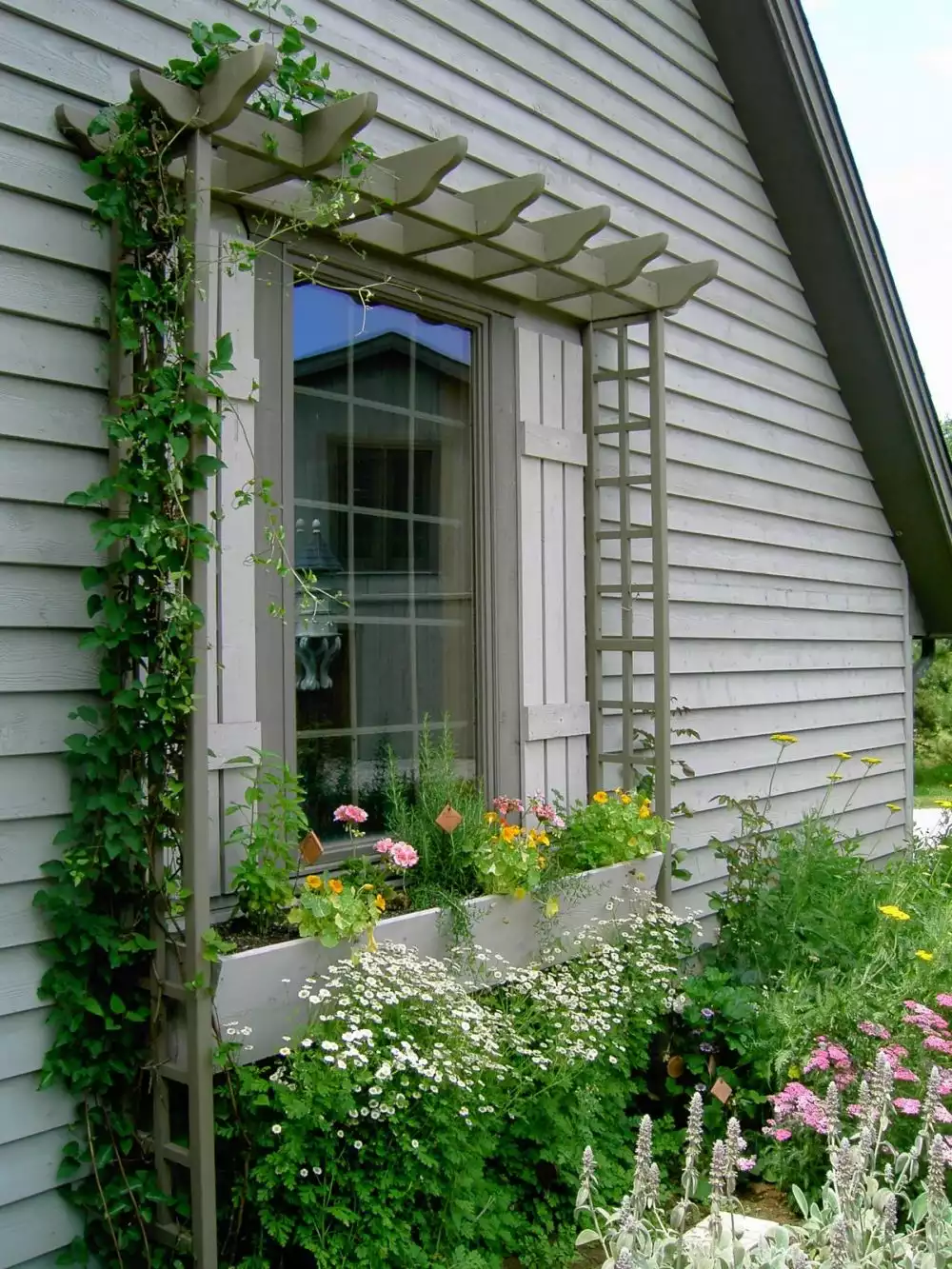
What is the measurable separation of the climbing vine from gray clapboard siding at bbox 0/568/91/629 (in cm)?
6

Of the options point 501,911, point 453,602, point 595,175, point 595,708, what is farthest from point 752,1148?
point 595,175

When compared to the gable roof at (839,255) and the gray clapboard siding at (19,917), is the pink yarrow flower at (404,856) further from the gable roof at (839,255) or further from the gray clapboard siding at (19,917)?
Result: the gable roof at (839,255)

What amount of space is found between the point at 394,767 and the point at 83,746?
3.87 ft

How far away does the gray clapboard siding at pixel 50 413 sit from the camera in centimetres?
248

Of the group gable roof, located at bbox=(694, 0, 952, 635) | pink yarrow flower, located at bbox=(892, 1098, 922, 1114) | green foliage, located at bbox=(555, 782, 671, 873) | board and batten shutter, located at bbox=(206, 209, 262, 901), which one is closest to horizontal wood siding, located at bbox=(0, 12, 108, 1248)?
board and batten shutter, located at bbox=(206, 209, 262, 901)

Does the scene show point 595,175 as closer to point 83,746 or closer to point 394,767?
point 394,767

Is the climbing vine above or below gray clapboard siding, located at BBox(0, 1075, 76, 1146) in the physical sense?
above

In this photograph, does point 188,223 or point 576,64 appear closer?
point 188,223

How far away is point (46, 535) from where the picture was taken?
2.53 metres

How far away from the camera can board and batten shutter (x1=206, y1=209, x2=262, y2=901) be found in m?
2.85

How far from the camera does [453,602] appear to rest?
379 cm

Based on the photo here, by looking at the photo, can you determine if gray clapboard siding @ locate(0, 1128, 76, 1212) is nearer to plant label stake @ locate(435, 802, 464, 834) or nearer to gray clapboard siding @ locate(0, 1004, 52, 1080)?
gray clapboard siding @ locate(0, 1004, 52, 1080)

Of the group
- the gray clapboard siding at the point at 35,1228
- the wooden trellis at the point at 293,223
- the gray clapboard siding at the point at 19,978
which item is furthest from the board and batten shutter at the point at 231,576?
the gray clapboard siding at the point at 35,1228

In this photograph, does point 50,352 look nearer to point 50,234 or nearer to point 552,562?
point 50,234
